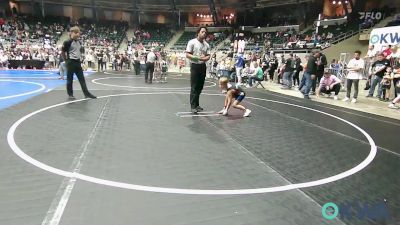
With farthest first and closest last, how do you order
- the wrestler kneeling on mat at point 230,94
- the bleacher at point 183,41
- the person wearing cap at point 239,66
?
the bleacher at point 183,41 < the person wearing cap at point 239,66 < the wrestler kneeling on mat at point 230,94

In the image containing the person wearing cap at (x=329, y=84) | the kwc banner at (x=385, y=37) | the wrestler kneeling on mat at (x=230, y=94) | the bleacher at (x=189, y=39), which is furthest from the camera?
the bleacher at (x=189, y=39)

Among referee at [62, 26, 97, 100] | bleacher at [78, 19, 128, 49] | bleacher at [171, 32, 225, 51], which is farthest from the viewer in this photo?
bleacher at [171, 32, 225, 51]

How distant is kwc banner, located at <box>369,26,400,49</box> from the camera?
502 inches

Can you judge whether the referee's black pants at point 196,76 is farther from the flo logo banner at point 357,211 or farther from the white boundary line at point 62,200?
the flo logo banner at point 357,211

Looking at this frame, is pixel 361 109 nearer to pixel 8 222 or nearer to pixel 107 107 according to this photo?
pixel 107 107

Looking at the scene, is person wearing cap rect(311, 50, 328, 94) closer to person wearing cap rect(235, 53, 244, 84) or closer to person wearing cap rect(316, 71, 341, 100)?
person wearing cap rect(316, 71, 341, 100)

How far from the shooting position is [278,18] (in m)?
36.1

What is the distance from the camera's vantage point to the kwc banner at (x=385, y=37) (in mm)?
12762

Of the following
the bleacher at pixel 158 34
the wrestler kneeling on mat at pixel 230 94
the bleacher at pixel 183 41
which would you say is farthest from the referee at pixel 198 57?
the bleacher at pixel 158 34

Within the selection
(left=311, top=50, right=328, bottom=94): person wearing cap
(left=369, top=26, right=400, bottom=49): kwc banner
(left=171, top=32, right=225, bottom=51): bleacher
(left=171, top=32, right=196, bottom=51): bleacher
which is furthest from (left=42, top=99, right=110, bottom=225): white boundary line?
(left=171, top=32, right=196, bottom=51): bleacher

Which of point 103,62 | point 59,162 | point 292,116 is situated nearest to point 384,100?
point 292,116

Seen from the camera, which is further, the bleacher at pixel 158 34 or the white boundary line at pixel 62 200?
the bleacher at pixel 158 34

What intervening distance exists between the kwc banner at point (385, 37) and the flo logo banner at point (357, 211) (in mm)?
12126

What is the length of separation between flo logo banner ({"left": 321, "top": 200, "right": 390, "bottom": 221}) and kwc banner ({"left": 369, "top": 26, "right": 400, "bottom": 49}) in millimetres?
12126
